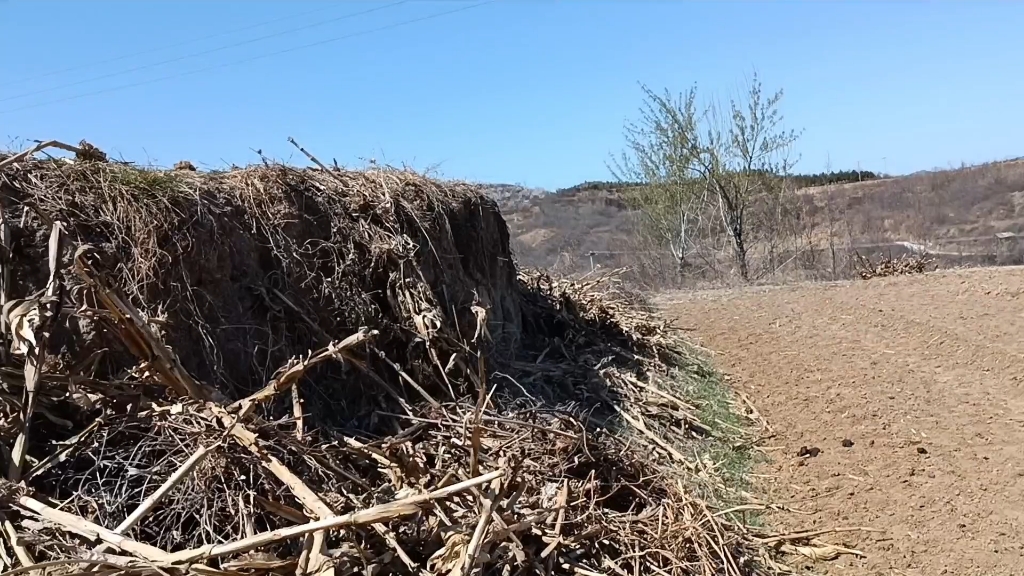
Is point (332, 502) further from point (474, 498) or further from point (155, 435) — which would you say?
point (155, 435)

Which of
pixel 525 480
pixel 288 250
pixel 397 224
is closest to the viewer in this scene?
pixel 525 480

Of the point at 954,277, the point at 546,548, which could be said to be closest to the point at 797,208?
the point at 954,277

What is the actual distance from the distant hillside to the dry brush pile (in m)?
16.3

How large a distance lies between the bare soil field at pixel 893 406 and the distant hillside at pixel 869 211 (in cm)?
1194

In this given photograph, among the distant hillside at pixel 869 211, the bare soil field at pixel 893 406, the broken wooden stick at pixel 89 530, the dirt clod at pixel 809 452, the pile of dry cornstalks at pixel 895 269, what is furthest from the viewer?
the distant hillside at pixel 869 211

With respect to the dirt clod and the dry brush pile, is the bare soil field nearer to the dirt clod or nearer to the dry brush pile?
the dirt clod

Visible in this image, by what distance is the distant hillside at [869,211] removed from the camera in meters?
25.4

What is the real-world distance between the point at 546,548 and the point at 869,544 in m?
1.94

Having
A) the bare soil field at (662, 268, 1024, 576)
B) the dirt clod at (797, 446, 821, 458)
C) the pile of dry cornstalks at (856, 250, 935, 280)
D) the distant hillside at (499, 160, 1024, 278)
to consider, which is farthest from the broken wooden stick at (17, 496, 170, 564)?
the distant hillside at (499, 160, 1024, 278)

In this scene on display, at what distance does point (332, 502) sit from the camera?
327 centimetres

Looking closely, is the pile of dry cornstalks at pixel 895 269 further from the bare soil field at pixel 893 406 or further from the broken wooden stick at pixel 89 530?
the broken wooden stick at pixel 89 530

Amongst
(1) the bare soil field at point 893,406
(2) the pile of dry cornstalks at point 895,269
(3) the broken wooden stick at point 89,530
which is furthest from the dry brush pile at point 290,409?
(2) the pile of dry cornstalks at point 895,269

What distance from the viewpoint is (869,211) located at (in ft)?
106

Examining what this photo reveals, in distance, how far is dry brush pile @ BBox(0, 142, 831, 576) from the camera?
3043 millimetres
